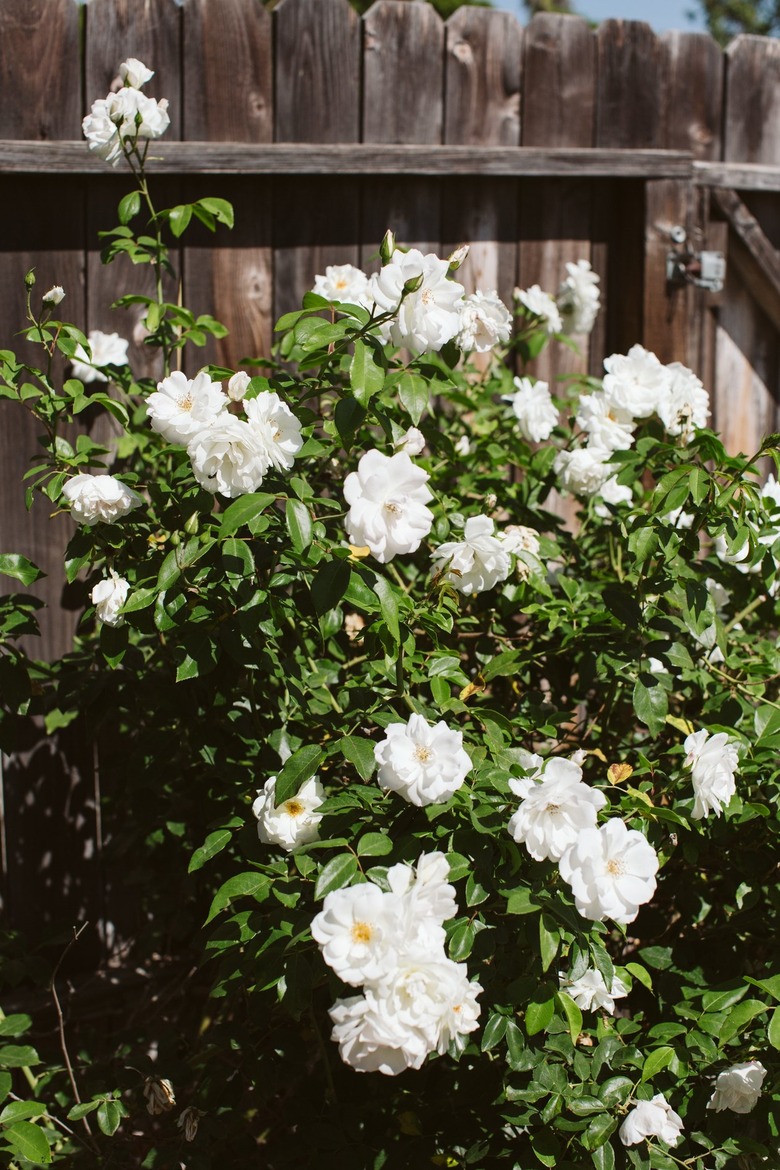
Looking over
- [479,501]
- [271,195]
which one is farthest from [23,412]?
[479,501]

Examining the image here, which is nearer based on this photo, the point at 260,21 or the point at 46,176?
the point at 46,176

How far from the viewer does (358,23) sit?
2.77 m

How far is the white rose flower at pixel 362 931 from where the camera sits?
1.27 meters

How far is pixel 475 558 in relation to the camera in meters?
1.76

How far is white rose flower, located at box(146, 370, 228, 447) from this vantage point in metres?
1.55

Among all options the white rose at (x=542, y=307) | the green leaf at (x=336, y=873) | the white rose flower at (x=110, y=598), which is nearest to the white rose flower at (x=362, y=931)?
the green leaf at (x=336, y=873)

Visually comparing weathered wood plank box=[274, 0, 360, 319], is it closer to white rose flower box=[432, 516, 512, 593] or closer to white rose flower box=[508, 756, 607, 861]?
white rose flower box=[432, 516, 512, 593]

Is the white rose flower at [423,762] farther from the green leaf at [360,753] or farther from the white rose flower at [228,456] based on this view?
the white rose flower at [228,456]

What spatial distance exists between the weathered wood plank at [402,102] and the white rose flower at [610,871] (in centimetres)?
174

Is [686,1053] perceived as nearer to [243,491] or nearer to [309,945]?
[309,945]

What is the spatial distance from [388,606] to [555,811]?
0.34 m

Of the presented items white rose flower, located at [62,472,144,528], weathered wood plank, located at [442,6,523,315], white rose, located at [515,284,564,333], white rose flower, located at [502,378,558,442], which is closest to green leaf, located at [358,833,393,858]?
white rose flower, located at [62,472,144,528]

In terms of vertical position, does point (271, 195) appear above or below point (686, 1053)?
above

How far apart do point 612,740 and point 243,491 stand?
3.05 ft
